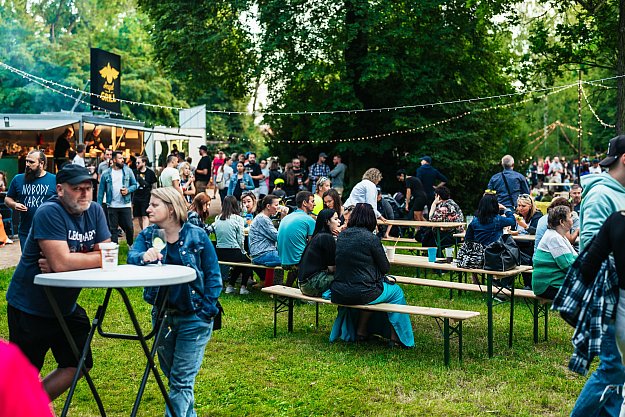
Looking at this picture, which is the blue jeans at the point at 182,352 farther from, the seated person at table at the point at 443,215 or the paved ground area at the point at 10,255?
the paved ground area at the point at 10,255

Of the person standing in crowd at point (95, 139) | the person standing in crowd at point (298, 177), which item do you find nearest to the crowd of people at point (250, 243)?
the person standing in crowd at point (298, 177)

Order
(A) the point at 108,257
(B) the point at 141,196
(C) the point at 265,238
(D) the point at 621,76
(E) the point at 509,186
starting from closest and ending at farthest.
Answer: (A) the point at 108,257 < (C) the point at 265,238 < (E) the point at 509,186 < (B) the point at 141,196 < (D) the point at 621,76

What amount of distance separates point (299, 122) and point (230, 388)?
62.4 ft

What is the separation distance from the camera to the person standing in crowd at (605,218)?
14.7ft

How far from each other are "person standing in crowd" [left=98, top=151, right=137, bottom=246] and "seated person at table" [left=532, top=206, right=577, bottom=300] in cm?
801

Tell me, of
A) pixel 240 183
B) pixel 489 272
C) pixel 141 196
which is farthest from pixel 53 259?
Result: pixel 240 183

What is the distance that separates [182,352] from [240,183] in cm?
1566

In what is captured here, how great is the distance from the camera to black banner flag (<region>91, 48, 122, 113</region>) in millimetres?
24938

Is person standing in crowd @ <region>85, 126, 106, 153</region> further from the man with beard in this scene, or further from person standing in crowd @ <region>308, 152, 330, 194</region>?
the man with beard

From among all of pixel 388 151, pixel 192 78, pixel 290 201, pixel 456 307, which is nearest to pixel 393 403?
pixel 456 307

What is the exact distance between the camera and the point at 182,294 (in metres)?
4.62

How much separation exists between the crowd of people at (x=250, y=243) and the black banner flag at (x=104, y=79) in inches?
349

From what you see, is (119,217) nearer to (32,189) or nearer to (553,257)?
(32,189)

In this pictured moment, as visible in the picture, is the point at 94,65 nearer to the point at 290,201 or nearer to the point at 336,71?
the point at 336,71
